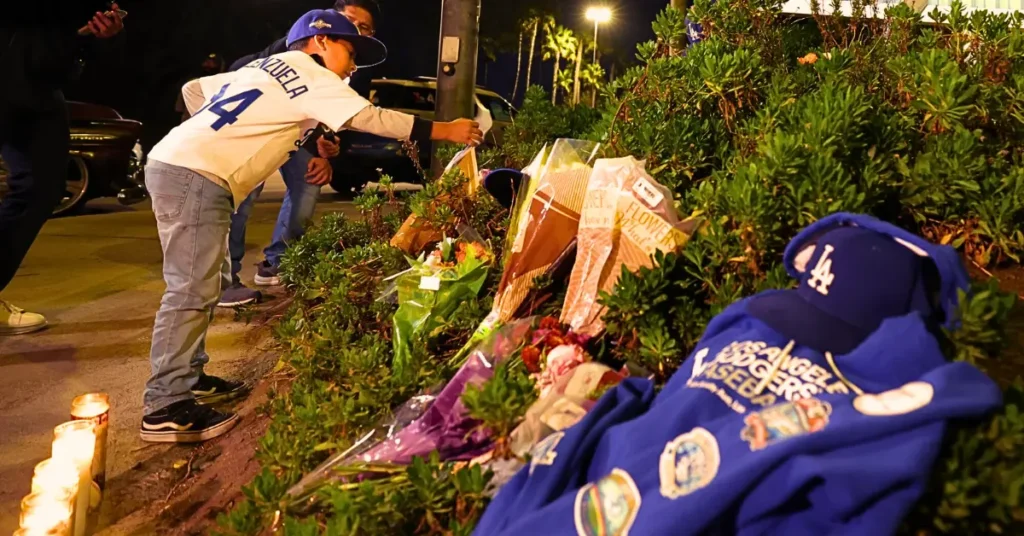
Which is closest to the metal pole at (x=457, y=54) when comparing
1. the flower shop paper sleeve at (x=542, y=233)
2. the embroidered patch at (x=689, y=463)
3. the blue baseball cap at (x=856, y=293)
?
the flower shop paper sleeve at (x=542, y=233)

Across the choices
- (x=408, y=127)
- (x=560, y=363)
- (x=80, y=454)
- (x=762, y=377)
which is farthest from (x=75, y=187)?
(x=762, y=377)

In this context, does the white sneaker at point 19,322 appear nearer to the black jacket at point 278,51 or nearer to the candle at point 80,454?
the black jacket at point 278,51

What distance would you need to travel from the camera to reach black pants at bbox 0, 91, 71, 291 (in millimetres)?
4504

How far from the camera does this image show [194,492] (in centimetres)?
304

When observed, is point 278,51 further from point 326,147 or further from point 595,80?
point 595,80

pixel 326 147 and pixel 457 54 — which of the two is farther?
pixel 457 54

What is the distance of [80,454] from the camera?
2557 millimetres

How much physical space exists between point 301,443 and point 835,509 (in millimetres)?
1337

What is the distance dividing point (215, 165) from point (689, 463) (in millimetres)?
2637

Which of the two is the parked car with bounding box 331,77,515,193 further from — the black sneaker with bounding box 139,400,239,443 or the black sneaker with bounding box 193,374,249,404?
the black sneaker with bounding box 139,400,239,443

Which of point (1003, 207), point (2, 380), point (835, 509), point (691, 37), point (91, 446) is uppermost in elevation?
point (691, 37)

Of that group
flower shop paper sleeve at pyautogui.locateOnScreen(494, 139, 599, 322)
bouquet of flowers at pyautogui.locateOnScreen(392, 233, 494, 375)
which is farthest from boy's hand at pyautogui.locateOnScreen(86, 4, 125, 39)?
flower shop paper sleeve at pyautogui.locateOnScreen(494, 139, 599, 322)

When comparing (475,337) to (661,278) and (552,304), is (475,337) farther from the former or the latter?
(661,278)

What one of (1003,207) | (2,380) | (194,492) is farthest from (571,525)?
(2,380)
